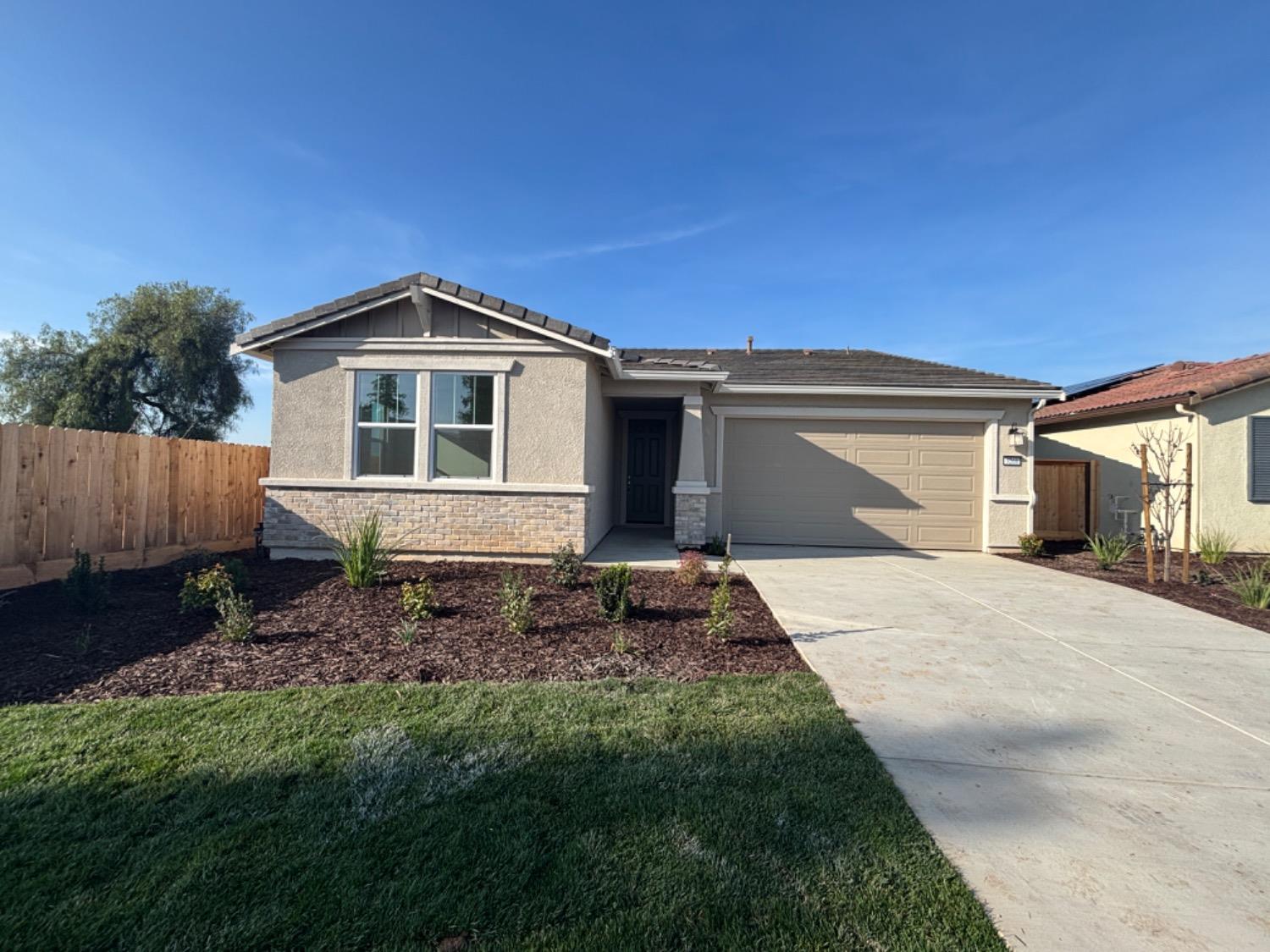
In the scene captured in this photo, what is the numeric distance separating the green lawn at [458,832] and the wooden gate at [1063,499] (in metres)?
11.3

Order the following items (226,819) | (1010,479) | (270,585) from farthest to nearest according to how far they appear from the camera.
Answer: (1010,479) → (270,585) → (226,819)

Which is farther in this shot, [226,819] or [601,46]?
[601,46]

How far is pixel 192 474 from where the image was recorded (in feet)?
26.8

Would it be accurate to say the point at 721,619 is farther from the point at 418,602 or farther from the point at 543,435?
the point at 543,435

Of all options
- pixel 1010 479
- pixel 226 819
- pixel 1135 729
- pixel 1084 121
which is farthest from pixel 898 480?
pixel 226 819

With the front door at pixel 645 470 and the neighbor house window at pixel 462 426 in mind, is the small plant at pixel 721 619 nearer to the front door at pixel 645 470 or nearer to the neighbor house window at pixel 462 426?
the neighbor house window at pixel 462 426

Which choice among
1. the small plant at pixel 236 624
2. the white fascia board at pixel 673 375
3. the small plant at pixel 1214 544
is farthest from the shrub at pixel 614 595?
the small plant at pixel 1214 544

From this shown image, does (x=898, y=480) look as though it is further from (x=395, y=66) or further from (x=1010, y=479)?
(x=395, y=66)

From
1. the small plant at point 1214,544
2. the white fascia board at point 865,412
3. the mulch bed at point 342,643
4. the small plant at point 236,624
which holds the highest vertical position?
the white fascia board at point 865,412

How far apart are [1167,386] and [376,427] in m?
15.9

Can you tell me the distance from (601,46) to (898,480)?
907 cm

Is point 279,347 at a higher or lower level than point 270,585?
higher

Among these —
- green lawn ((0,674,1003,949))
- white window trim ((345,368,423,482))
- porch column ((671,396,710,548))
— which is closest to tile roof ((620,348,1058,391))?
porch column ((671,396,710,548))

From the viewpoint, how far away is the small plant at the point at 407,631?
4.55 metres
